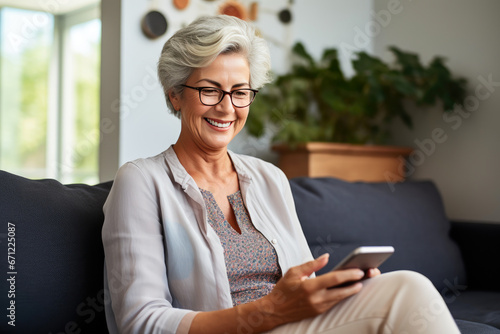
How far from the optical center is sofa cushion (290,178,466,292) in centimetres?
205

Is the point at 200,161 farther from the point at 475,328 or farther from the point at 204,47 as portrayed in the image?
the point at 475,328

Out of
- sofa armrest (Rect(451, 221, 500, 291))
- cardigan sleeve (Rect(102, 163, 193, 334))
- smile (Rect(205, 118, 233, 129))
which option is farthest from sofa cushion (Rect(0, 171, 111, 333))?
sofa armrest (Rect(451, 221, 500, 291))

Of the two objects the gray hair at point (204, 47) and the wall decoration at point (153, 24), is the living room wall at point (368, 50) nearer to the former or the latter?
the wall decoration at point (153, 24)

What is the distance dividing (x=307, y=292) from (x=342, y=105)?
1867 millimetres

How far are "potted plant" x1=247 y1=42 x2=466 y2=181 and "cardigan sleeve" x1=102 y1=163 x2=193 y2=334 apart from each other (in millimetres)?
1464

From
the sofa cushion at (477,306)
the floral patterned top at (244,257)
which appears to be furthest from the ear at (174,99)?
the sofa cushion at (477,306)

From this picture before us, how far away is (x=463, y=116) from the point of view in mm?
2895

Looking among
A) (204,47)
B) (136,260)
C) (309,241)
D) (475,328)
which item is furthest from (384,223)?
(136,260)

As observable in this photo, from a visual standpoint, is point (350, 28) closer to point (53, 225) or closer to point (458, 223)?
point (458, 223)

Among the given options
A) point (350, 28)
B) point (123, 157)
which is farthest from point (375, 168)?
point (123, 157)

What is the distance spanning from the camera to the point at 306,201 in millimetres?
2051

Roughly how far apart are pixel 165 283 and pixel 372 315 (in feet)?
1.53

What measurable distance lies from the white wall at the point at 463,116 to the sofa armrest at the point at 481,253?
0.38 metres

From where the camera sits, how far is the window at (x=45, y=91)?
5062 millimetres
